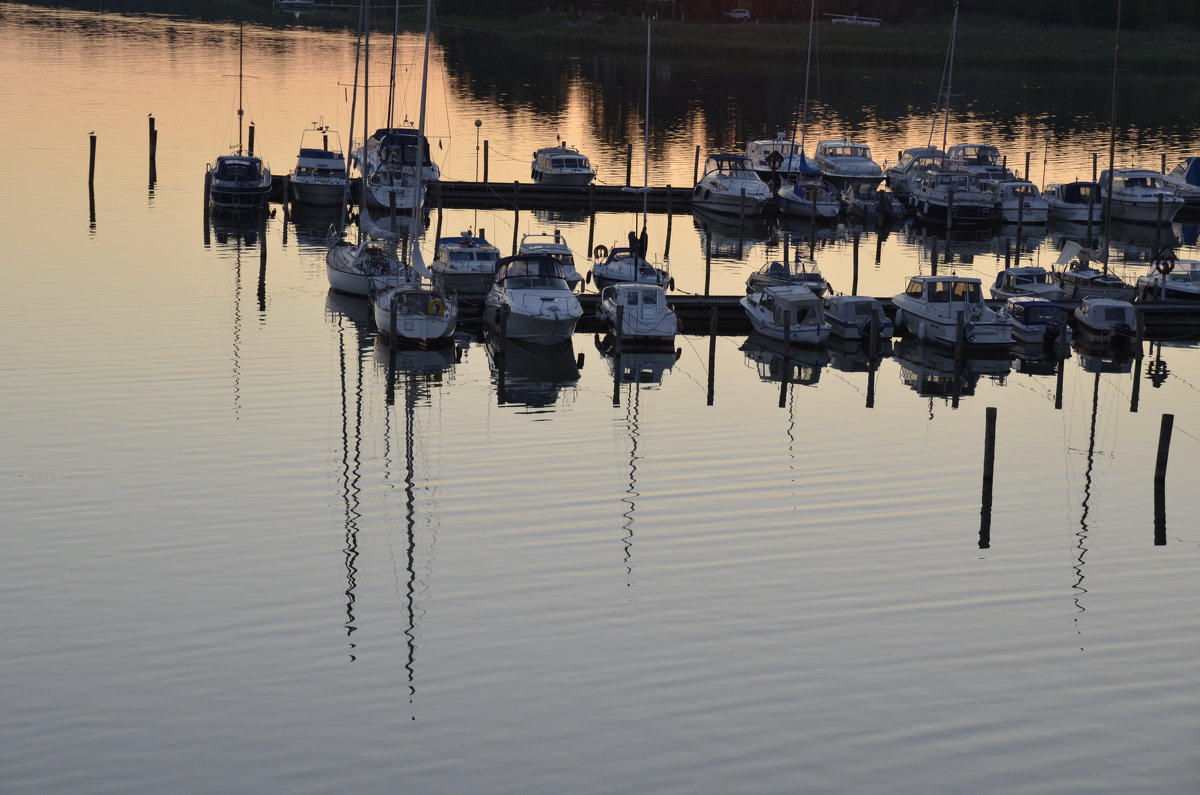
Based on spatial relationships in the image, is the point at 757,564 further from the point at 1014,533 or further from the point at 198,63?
the point at 198,63

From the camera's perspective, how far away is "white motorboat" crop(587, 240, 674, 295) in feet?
182

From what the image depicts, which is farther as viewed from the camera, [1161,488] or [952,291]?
[952,291]

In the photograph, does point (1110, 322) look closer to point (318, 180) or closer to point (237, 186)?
point (318, 180)

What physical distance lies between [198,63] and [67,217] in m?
67.3

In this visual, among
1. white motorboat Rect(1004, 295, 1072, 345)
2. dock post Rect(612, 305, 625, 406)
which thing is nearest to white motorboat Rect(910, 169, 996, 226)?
white motorboat Rect(1004, 295, 1072, 345)

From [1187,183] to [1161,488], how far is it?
50383 millimetres

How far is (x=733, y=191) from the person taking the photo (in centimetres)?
7575

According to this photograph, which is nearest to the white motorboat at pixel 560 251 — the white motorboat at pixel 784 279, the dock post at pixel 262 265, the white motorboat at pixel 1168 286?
the white motorboat at pixel 784 279

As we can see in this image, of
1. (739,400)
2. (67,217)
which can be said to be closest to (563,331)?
(739,400)

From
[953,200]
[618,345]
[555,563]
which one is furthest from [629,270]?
[555,563]

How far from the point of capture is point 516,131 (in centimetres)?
10488

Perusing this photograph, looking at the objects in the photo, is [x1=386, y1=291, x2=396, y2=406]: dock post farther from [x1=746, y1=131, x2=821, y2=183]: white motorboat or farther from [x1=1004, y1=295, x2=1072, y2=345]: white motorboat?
[x1=746, y1=131, x2=821, y2=183]: white motorboat

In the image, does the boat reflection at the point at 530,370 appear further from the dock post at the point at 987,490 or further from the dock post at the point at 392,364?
the dock post at the point at 987,490

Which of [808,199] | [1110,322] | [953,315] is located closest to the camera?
[953,315]
